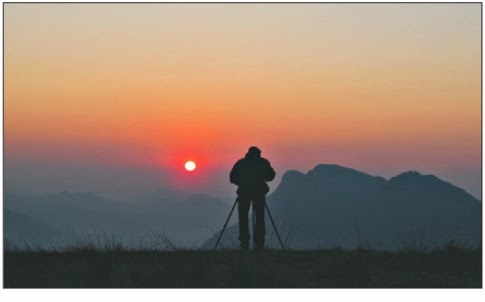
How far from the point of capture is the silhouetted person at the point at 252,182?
17656 mm

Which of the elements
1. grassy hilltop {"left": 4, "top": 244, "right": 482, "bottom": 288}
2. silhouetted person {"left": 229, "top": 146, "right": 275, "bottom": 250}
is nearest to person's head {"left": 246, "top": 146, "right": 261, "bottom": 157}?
silhouetted person {"left": 229, "top": 146, "right": 275, "bottom": 250}

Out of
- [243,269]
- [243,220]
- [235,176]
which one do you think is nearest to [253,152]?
[235,176]

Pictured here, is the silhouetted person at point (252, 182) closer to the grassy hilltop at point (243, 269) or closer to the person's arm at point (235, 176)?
the person's arm at point (235, 176)

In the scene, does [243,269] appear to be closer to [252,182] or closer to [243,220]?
[243,220]

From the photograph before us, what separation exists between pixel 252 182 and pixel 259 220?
0.77 metres

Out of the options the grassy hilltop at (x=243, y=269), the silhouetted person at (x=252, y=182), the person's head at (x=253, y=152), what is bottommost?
the grassy hilltop at (x=243, y=269)

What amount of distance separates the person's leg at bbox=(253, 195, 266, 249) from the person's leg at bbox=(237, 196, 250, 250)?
166mm

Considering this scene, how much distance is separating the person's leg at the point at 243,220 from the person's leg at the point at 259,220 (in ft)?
0.54

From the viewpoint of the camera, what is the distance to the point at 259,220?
17484 mm

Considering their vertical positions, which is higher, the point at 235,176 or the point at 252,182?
the point at 235,176

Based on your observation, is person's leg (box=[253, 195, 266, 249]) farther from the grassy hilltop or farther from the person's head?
the grassy hilltop

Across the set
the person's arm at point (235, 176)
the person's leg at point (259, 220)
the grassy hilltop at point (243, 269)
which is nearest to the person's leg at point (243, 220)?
the person's leg at point (259, 220)

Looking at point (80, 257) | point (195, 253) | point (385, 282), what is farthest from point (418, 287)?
point (80, 257)

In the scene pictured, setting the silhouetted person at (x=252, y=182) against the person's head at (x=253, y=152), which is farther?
the person's head at (x=253, y=152)
